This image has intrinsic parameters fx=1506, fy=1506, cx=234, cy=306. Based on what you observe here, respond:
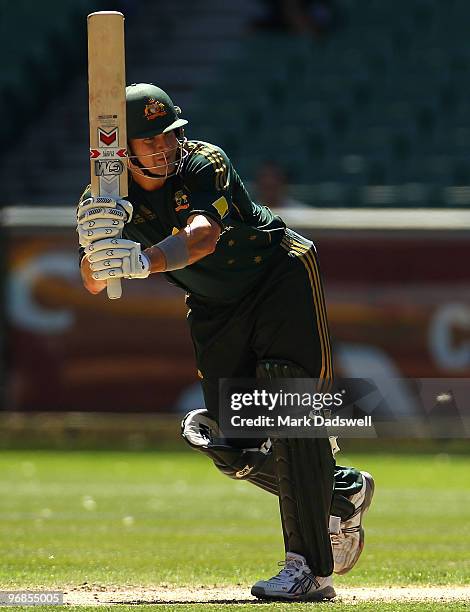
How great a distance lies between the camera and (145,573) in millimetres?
6777

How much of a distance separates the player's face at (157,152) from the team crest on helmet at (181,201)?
3.7 inches

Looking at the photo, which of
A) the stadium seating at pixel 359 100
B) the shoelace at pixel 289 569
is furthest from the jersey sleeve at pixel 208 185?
the stadium seating at pixel 359 100

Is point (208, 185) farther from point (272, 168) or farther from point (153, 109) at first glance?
point (272, 168)

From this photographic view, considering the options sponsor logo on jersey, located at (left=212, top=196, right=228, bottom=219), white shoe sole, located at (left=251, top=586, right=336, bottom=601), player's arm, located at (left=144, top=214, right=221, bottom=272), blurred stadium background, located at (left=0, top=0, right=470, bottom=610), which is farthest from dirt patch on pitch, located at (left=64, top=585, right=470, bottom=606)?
sponsor logo on jersey, located at (left=212, top=196, right=228, bottom=219)

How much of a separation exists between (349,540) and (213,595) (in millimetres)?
632

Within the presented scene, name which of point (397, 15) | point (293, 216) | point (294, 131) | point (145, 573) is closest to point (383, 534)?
point (145, 573)

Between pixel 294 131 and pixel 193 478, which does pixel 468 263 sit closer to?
pixel 193 478

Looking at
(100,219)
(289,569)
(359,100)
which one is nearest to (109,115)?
(100,219)

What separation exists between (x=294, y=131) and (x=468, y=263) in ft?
17.1

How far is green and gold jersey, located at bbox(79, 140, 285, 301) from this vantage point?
5777 millimetres

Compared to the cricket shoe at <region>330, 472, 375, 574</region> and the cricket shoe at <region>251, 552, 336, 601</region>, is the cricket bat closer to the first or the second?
the cricket shoe at <region>251, 552, 336, 601</region>

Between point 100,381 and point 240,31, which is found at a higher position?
point 240,31

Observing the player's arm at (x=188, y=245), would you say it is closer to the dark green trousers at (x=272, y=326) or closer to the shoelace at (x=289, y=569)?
the dark green trousers at (x=272, y=326)

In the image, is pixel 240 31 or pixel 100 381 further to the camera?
pixel 240 31
